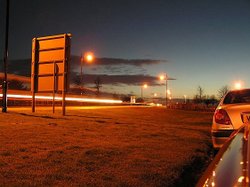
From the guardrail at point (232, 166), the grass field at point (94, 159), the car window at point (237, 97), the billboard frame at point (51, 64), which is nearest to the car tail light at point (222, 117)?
the car window at point (237, 97)

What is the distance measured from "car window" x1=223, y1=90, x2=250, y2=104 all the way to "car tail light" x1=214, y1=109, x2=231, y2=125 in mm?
545

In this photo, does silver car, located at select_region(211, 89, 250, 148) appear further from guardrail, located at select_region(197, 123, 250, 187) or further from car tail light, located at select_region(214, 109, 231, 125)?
guardrail, located at select_region(197, 123, 250, 187)

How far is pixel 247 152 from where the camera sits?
2822mm

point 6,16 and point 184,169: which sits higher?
point 6,16

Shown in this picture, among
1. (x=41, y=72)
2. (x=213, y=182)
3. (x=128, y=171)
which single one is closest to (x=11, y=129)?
(x=128, y=171)

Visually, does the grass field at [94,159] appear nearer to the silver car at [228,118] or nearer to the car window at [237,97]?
the silver car at [228,118]

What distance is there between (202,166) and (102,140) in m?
3.15

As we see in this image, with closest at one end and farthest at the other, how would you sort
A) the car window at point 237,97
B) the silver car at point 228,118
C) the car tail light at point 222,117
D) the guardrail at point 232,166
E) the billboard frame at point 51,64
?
1. the guardrail at point 232,166
2. the silver car at point 228,118
3. the car tail light at point 222,117
4. the car window at point 237,97
5. the billboard frame at point 51,64

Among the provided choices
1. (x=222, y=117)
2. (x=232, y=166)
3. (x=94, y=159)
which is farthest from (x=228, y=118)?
(x=232, y=166)

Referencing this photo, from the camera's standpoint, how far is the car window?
901 cm

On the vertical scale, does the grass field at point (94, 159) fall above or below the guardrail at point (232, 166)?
below

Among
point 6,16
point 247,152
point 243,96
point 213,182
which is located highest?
point 6,16

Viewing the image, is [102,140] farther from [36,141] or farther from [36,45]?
[36,45]

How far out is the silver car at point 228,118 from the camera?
8227 millimetres
